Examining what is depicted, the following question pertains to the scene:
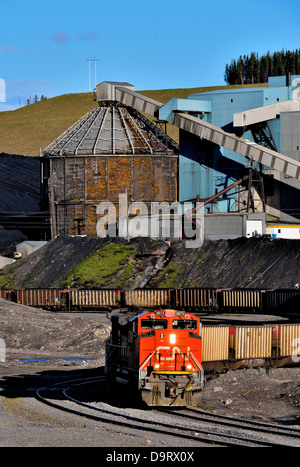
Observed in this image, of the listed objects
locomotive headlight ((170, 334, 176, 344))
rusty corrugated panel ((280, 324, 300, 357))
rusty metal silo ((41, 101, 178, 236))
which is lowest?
rusty corrugated panel ((280, 324, 300, 357))

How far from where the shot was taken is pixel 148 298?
56.3 metres

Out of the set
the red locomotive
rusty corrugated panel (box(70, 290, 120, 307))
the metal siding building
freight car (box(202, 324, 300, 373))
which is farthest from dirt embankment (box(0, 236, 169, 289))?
the red locomotive

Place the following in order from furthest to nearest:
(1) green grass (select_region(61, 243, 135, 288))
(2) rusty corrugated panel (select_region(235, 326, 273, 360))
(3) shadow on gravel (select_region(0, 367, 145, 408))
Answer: (1) green grass (select_region(61, 243, 135, 288)), (2) rusty corrugated panel (select_region(235, 326, 273, 360)), (3) shadow on gravel (select_region(0, 367, 145, 408))

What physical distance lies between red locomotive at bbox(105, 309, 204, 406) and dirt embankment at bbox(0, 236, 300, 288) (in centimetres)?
3776

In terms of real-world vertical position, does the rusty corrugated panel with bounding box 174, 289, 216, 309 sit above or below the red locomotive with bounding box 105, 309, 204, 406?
below

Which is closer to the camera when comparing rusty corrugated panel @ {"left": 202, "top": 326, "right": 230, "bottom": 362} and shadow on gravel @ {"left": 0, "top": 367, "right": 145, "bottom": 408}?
shadow on gravel @ {"left": 0, "top": 367, "right": 145, "bottom": 408}

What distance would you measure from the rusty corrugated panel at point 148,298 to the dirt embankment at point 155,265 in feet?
27.9

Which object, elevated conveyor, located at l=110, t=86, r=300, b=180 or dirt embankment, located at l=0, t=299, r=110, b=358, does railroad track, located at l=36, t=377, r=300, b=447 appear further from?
elevated conveyor, located at l=110, t=86, r=300, b=180

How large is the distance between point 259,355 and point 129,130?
210 ft

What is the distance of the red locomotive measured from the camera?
69.7ft

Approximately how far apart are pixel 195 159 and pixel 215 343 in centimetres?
5908

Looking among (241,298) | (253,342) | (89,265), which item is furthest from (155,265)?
(253,342)

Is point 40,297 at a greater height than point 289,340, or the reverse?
point 289,340

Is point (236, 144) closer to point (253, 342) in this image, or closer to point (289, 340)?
point (289, 340)
